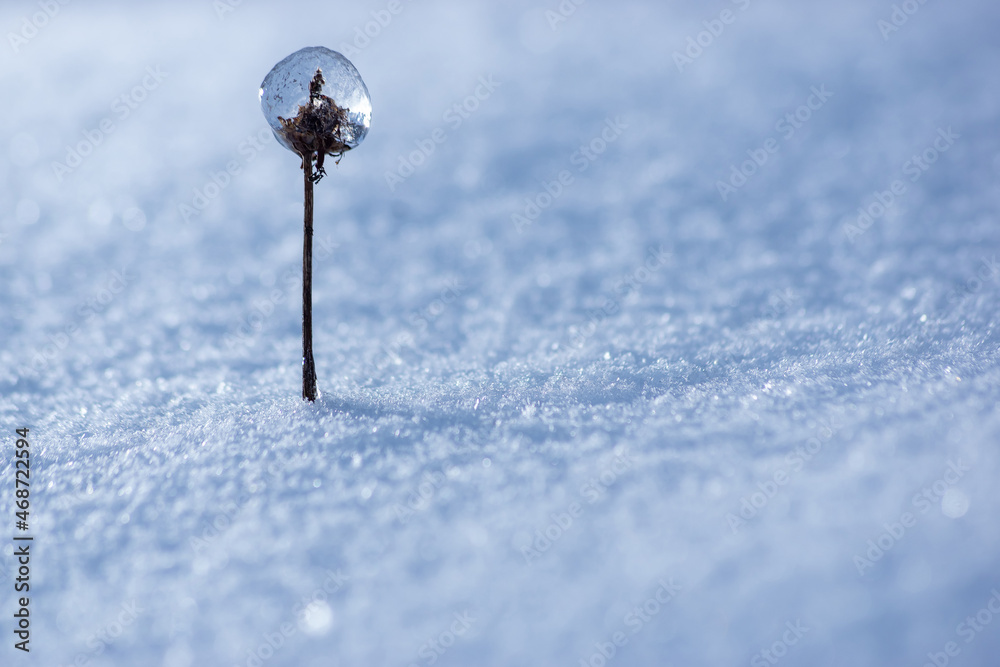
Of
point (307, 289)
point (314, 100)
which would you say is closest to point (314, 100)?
point (314, 100)

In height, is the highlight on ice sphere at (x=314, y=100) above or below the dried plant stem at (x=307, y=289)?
above

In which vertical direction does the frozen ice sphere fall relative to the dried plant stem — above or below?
→ above

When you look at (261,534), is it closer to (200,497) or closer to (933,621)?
(200,497)

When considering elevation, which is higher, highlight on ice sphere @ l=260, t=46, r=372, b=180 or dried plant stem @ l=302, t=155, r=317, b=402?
highlight on ice sphere @ l=260, t=46, r=372, b=180

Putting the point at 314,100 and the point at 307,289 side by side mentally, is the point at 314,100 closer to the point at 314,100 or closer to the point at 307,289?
the point at 314,100

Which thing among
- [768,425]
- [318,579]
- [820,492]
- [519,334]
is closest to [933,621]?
[820,492]
